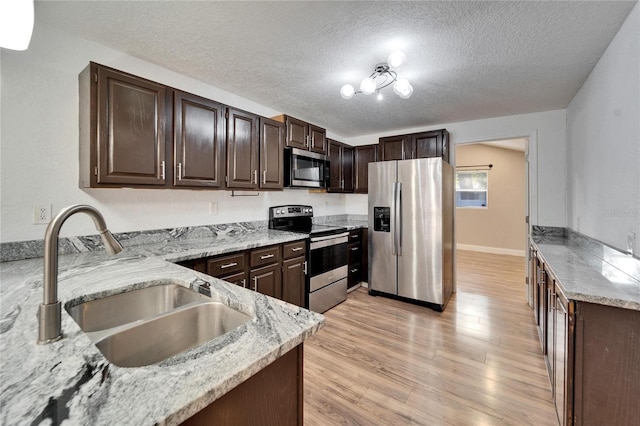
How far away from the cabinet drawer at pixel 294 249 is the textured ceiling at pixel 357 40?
159 cm

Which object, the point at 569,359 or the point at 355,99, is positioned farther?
the point at 355,99

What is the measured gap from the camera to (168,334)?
1.05m

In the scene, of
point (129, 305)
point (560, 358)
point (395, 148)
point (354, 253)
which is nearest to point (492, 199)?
point (395, 148)

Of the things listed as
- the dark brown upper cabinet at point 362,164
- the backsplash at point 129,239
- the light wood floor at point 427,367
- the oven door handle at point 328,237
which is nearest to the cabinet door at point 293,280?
the oven door handle at point 328,237

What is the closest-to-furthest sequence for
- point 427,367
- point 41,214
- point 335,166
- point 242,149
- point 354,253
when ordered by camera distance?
Answer: point 41,214 < point 427,367 < point 242,149 < point 354,253 < point 335,166

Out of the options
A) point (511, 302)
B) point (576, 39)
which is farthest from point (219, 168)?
point (511, 302)

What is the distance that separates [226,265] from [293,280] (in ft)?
2.75

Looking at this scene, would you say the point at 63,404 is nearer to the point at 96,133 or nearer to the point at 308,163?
the point at 96,133

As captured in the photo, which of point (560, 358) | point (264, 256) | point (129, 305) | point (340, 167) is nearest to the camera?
point (129, 305)

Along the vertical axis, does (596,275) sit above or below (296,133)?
below

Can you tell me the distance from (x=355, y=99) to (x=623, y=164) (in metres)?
2.23

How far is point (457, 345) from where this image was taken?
2.43 metres

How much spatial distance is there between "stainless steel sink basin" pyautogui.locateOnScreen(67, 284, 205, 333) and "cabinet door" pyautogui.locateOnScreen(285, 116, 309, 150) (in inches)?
86.2

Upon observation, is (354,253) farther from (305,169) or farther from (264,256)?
(264,256)
